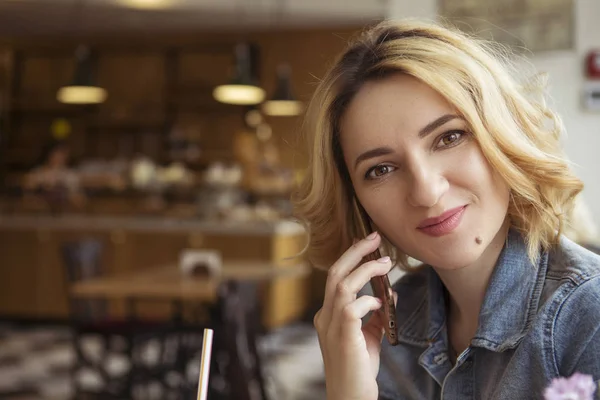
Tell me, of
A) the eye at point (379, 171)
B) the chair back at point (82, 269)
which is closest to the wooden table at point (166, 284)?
the chair back at point (82, 269)

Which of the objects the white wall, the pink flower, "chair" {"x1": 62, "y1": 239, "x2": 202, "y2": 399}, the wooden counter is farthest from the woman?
the wooden counter

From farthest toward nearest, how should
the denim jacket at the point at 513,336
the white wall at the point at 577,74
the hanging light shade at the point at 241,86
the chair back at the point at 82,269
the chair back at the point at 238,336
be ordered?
the hanging light shade at the point at 241,86
the chair back at the point at 82,269
the white wall at the point at 577,74
the chair back at the point at 238,336
the denim jacket at the point at 513,336

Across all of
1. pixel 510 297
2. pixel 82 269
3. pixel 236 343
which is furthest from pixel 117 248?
pixel 510 297

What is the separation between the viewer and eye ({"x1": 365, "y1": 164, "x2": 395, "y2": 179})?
4.03ft

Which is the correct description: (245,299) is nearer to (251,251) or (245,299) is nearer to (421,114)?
(421,114)

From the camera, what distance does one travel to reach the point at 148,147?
11578 millimetres

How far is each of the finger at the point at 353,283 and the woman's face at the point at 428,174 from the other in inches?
3.7

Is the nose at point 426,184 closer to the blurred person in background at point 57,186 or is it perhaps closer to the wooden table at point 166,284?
the wooden table at point 166,284

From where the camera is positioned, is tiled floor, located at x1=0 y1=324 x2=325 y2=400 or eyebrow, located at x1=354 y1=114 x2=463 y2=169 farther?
tiled floor, located at x1=0 y1=324 x2=325 y2=400

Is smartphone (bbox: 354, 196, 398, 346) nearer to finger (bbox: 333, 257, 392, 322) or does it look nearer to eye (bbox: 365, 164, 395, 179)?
finger (bbox: 333, 257, 392, 322)

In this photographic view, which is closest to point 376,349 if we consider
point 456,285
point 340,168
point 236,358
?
point 456,285

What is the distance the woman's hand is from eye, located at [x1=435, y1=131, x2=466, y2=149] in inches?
9.8

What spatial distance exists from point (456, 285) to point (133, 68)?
10.8 meters

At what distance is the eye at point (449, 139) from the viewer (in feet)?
3.87
